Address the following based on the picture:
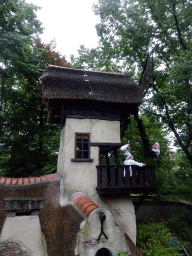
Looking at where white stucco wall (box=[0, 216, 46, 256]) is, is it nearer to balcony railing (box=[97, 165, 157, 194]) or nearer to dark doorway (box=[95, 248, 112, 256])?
dark doorway (box=[95, 248, 112, 256])

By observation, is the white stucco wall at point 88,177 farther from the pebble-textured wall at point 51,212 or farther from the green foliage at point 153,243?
the green foliage at point 153,243

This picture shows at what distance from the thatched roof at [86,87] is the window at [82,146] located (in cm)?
Answer: 145

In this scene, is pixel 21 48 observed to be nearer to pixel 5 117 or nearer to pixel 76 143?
pixel 5 117

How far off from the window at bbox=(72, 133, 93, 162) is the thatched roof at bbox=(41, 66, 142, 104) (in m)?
1.45

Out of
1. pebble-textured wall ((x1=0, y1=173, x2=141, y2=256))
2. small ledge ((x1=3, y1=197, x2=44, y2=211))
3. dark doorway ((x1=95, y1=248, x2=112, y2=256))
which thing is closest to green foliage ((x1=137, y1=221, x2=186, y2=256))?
pebble-textured wall ((x1=0, y1=173, x2=141, y2=256))

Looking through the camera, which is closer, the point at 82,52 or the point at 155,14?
the point at 155,14

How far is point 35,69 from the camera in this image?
11617mm

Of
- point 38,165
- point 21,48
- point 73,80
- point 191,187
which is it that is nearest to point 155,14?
point 73,80

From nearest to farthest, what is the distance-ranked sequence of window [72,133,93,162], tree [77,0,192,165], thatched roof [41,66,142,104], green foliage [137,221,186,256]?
green foliage [137,221,186,256] → thatched roof [41,66,142,104] → window [72,133,93,162] → tree [77,0,192,165]

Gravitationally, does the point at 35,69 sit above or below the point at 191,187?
above

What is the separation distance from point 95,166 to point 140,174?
1673mm

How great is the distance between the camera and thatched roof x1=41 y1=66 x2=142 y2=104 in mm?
6594

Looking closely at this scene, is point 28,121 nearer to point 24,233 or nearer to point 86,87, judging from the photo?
point 86,87

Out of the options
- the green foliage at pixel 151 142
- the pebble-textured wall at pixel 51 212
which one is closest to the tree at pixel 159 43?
the green foliage at pixel 151 142
